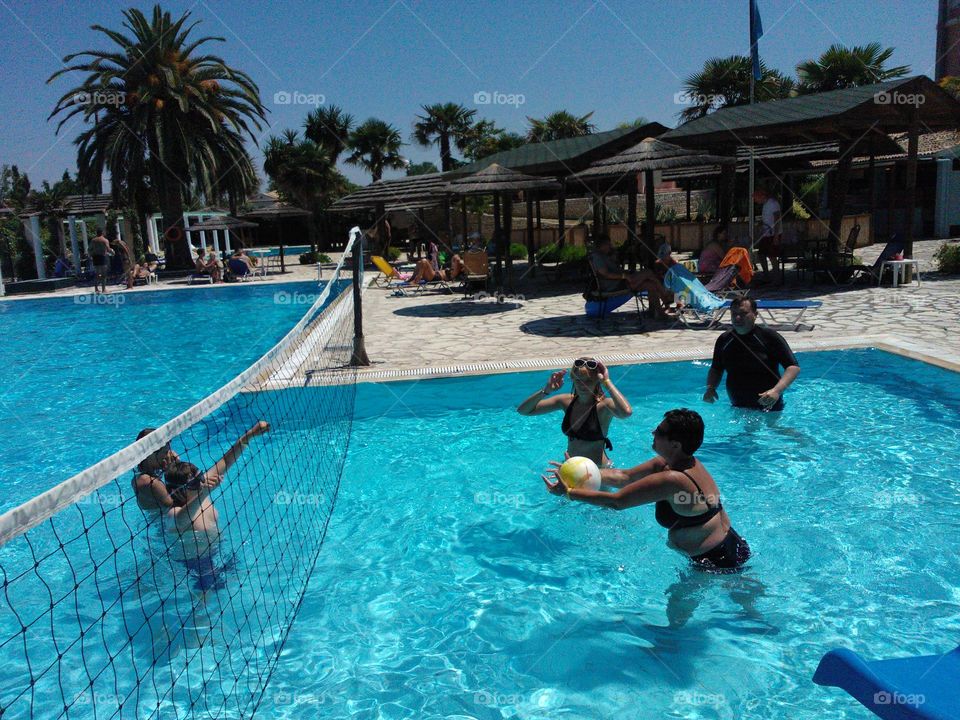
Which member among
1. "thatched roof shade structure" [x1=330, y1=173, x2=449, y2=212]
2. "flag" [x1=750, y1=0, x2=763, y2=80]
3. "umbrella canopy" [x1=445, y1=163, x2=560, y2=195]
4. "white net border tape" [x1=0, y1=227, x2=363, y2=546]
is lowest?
"white net border tape" [x1=0, y1=227, x2=363, y2=546]

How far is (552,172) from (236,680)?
17.2m

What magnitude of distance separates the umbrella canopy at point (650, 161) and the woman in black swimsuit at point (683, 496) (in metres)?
8.93

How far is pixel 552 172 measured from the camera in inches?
770

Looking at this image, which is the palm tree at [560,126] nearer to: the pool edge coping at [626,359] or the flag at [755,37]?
the flag at [755,37]

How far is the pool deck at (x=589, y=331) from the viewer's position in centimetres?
977

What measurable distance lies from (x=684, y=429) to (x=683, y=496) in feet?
1.22

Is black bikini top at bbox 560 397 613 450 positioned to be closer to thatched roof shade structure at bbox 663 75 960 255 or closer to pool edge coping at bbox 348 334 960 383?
pool edge coping at bbox 348 334 960 383

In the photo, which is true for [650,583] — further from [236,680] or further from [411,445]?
[411,445]

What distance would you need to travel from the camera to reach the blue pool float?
219cm

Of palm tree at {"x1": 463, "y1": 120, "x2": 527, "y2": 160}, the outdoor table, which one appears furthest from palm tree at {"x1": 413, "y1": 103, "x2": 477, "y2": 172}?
the outdoor table

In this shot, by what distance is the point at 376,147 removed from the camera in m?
48.2

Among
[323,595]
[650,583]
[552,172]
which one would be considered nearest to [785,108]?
[552,172]

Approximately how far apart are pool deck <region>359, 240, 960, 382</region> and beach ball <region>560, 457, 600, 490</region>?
541 centimetres

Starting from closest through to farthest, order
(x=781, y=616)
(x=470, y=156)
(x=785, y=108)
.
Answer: (x=781, y=616) < (x=785, y=108) < (x=470, y=156)
